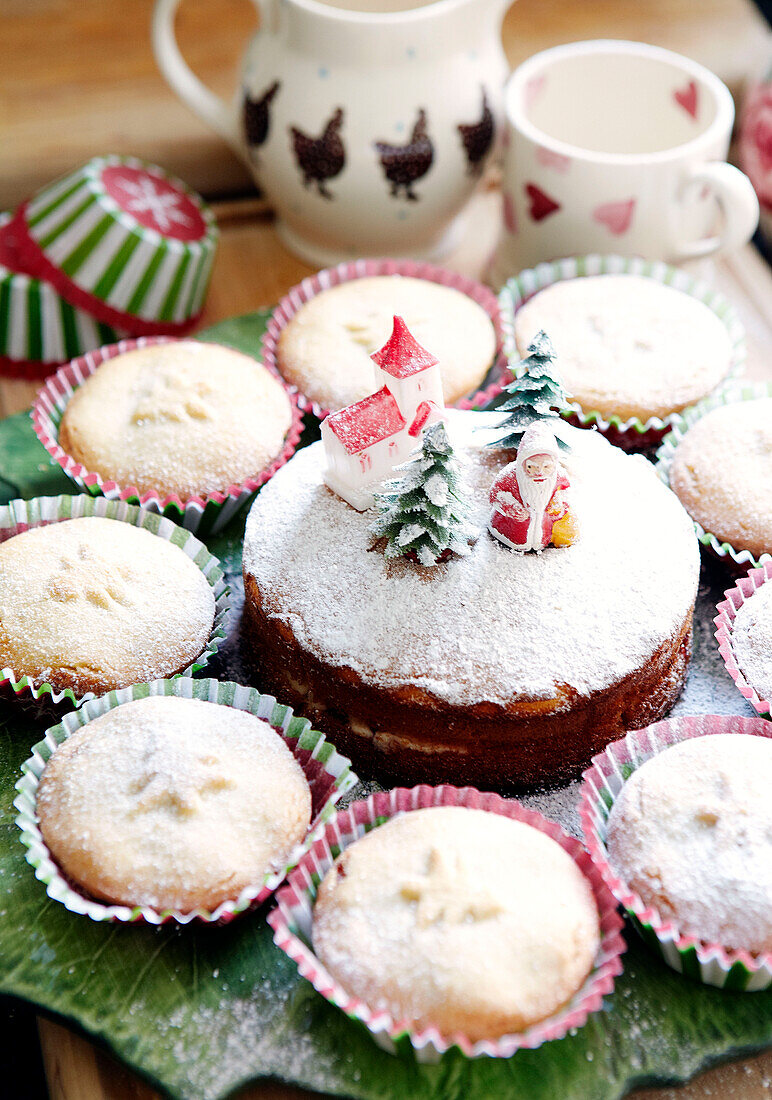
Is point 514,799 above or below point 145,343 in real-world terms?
below

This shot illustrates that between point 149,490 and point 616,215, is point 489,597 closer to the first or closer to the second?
point 149,490

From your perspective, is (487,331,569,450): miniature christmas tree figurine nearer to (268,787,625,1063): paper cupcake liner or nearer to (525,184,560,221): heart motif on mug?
(268,787,625,1063): paper cupcake liner

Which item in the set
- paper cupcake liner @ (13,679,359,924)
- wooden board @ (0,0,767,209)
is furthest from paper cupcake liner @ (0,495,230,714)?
wooden board @ (0,0,767,209)

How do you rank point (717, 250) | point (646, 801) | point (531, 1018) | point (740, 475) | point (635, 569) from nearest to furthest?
1. point (531, 1018)
2. point (646, 801)
3. point (635, 569)
4. point (740, 475)
5. point (717, 250)

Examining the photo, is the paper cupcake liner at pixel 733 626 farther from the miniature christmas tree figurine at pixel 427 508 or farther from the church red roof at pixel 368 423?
the church red roof at pixel 368 423

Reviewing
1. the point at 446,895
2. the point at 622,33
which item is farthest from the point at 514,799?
the point at 622,33

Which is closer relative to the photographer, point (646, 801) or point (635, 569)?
point (646, 801)

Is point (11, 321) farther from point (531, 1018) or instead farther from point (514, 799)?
point (531, 1018)
